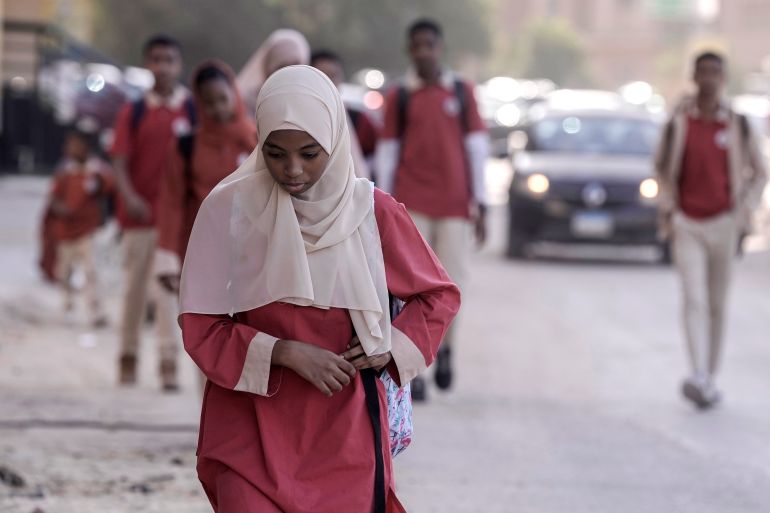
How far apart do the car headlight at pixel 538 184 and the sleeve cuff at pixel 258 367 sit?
1415 centimetres

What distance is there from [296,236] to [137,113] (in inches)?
235

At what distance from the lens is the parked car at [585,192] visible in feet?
58.3

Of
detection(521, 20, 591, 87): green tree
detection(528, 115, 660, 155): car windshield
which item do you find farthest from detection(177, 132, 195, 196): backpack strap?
detection(521, 20, 591, 87): green tree

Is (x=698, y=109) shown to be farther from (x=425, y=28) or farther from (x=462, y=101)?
(x=425, y=28)

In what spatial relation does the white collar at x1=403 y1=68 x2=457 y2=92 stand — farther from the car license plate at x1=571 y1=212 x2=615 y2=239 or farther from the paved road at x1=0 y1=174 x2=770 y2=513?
the car license plate at x1=571 y1=212 x2=615 y2=239

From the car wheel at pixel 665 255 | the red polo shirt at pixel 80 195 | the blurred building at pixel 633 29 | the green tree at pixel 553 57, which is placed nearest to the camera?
the red polo shirt at pixel 80 195

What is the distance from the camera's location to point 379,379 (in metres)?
4.14

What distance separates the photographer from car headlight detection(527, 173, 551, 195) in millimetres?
17938

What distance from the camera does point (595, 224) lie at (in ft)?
58.3

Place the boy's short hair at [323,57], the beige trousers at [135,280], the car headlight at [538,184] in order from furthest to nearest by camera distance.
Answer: the car headlight at [538,184]
the beige trousers at [135,280]
the boy's short hair at [323,57]

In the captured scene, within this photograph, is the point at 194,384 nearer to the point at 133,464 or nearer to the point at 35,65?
the point at 133,464

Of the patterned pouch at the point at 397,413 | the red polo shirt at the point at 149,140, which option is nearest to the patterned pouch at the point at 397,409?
the patterned pouch at the point at 397,413

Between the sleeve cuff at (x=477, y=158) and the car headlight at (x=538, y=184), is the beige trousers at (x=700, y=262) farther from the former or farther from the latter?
the car headlight at (x=538, y=184)

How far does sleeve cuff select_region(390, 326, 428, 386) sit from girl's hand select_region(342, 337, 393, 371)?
0.13 ft
